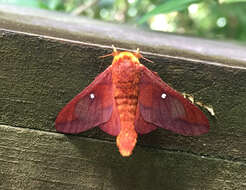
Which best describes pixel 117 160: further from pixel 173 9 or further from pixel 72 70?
pixel 173 9

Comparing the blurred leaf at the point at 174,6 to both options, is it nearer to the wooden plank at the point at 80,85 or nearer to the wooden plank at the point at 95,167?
the wooden plank at the point at 80,85

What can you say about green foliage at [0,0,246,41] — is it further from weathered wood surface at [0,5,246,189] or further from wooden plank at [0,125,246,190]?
wooden plank at [0,125,246,190]

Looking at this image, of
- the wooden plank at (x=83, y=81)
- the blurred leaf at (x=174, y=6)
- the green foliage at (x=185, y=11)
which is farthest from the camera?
the green foliage at (x=185, y=11)

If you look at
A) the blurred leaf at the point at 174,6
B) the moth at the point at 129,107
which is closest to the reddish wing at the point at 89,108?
the moth at the point at 129,107

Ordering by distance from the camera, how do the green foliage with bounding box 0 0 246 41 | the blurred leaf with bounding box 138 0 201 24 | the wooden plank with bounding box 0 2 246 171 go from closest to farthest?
the wooden plank with bounding box 0 2 246 171, the blurred leaf with bounding box 138 0 201 24, the green foliage with bounding box 0 0 246 41

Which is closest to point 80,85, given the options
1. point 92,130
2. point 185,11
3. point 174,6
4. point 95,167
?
point 92,130

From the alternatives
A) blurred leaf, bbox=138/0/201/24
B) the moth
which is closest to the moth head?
the moth

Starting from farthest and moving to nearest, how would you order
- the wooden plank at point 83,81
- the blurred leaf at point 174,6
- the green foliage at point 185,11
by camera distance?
the green foliage at point 185,11, the blurred leaf at point 174,6, the wooden plank at point 83,81

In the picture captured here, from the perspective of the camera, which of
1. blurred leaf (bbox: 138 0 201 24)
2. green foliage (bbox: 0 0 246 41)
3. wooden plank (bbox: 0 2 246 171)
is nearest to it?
wooden plank (bbox: 0 2 246 171)

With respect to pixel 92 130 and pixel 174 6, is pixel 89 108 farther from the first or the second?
pixel 174 6
